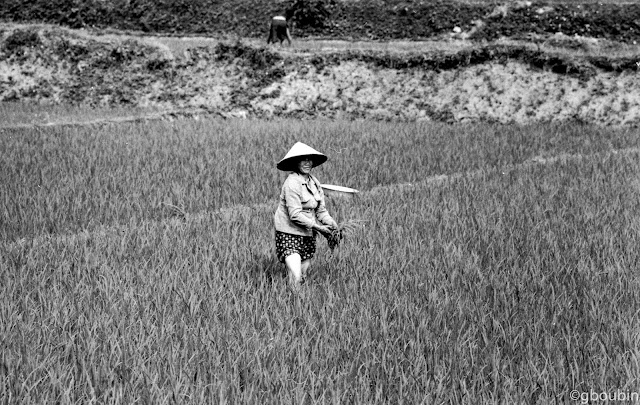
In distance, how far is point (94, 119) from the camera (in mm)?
8500

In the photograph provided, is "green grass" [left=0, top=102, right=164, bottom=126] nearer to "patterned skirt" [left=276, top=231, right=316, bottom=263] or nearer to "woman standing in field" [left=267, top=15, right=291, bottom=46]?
"woman standing in field" [left=267, top=15, right=291, bottom=46]

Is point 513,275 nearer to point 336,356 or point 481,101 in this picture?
point 336,356

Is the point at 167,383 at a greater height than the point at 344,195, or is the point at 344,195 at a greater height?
the point at 167,383

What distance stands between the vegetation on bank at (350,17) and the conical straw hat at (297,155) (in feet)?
41.7

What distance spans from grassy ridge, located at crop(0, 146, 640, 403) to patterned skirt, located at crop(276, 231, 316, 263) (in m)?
0.16

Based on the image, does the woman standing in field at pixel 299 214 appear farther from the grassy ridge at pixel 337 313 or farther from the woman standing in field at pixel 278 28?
the woman standing in field at pixel 278 28

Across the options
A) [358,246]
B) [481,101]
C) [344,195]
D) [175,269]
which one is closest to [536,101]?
[481,101]

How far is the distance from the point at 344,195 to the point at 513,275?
2.30m

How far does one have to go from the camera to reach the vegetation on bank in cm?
1436

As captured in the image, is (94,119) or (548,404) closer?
(548,404)

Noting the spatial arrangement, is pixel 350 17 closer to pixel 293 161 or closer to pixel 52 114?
pixel 52 114

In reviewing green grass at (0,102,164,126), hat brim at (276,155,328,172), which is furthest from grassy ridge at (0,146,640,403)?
green grass at (0,102,164,126)

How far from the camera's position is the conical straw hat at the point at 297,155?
2.88 m

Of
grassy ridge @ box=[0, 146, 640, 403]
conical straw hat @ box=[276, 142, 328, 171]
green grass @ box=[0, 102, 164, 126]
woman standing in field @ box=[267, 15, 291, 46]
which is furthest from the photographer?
woman standing in field @ box=[267, 15, 291, 46]
